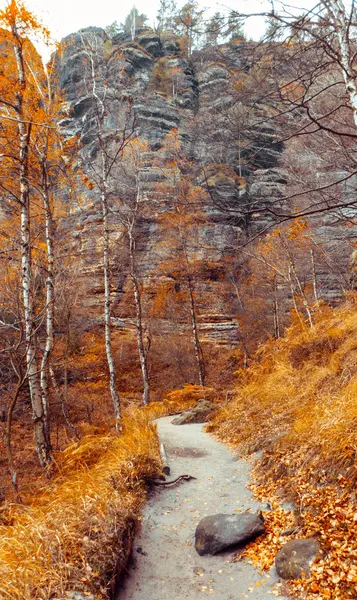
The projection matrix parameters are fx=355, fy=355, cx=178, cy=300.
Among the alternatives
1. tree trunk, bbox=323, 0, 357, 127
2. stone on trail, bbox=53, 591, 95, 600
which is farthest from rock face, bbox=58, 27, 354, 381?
stone on trail, bbox=53, 591, 95, 600

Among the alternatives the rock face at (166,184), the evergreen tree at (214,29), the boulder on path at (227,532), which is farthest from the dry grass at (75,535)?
the rock face at (166,184)

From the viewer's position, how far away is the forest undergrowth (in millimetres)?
3064

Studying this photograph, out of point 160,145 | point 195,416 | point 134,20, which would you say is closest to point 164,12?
point 134,20

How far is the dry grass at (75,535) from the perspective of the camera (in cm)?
267

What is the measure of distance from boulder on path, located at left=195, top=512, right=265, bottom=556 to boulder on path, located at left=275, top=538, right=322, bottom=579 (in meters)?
0.57

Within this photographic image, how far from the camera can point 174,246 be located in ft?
72.5

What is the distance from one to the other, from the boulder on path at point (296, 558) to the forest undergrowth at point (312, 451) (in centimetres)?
7

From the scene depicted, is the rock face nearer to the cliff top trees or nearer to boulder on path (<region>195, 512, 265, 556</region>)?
the cliff top trees

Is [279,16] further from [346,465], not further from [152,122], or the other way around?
[152,122]

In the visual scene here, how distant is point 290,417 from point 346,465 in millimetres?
3034

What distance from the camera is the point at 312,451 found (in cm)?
468

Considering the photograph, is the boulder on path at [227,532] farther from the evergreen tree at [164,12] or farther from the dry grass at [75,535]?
the evergreen tree at [164,12]

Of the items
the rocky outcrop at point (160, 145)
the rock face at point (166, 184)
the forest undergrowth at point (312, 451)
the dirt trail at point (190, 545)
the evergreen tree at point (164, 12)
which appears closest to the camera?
the forest undergrowth at point (312, 451)

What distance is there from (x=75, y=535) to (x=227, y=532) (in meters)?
1.71
